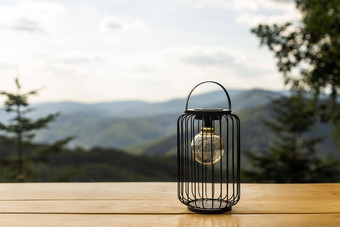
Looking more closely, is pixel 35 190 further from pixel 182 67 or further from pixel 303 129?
pixel 182 67

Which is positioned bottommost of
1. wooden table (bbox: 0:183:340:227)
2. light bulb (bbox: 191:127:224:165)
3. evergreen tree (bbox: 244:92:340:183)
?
evergreen tree (bbox: 244:92:340:183)

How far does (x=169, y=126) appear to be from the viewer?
2292cm

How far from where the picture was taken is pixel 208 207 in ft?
4.10

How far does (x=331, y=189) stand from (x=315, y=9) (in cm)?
275

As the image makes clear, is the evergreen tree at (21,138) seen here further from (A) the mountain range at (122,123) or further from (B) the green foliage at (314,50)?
(A) the mountain range at (122,123)

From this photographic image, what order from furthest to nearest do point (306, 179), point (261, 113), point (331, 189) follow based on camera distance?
point (261, 113) < point (306, 179) < point (331, 189)

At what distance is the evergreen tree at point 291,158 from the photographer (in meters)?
6.47

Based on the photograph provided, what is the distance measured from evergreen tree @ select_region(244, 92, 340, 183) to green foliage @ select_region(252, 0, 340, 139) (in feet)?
7.29

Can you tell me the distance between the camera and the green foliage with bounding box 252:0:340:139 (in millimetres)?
3436

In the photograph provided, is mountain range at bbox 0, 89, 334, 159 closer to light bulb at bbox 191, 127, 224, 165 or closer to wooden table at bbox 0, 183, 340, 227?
wooden table at bbox 0, 183, 340, 227

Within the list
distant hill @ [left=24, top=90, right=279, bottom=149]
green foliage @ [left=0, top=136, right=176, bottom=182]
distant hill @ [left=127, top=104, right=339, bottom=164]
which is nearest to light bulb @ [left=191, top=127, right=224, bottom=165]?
distant hill @ [left=127, top=104, right=339, bottom=164]

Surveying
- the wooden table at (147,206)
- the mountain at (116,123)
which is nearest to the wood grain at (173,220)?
the wooden table at (147,206)

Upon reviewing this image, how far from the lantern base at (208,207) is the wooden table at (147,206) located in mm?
22

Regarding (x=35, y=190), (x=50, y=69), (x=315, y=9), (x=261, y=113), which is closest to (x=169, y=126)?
(x=261, y=113)
